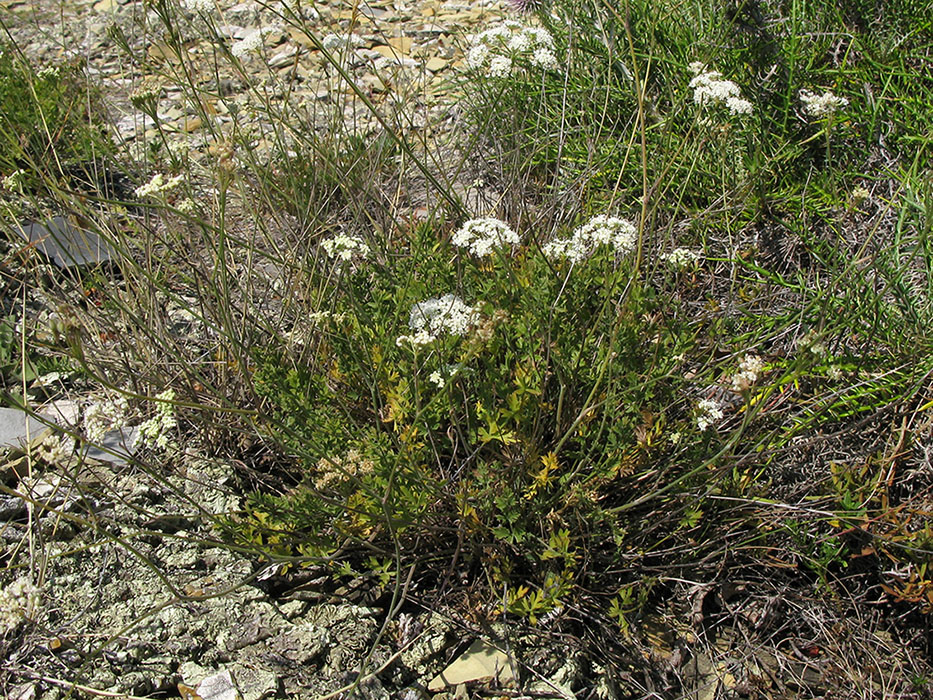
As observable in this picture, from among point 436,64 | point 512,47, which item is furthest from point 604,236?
point 436,64

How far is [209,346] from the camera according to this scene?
3074 mm

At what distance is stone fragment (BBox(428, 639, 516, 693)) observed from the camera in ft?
7.20

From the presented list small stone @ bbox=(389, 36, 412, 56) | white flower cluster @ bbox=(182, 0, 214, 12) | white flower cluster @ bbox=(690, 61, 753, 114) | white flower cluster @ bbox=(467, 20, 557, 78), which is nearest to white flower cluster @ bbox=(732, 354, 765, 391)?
white flower cluster @ bbox=(690, 61, 753, 114)

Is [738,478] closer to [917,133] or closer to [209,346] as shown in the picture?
[917,133]

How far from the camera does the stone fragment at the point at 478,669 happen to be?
2195 millimetres

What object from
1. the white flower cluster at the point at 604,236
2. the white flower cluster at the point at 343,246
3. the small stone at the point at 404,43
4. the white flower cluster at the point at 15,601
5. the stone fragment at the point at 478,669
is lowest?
the stone fragment at the point at 478,669

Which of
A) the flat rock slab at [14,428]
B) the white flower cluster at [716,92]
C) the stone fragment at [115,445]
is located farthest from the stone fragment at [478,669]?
the white flower cluster at [716,92]

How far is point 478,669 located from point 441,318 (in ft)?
3.44

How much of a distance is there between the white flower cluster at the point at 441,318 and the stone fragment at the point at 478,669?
38.0 inches

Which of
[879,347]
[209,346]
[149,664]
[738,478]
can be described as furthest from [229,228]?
[879,347]

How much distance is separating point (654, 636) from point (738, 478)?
561mm

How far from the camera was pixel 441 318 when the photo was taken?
203cm

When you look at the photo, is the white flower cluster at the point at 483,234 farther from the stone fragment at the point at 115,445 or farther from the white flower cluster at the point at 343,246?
the stone fragment at the point at 115,445

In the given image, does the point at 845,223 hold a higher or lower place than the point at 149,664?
higher
